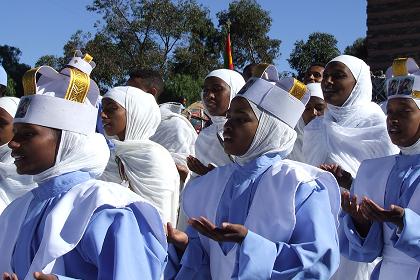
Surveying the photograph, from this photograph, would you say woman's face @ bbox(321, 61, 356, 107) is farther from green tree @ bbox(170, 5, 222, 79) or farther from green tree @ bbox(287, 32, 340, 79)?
green tree @ bbox(170, 5, 222, 79)

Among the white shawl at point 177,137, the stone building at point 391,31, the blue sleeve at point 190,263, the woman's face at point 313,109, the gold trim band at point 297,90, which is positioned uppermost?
the stone building at point 391,31

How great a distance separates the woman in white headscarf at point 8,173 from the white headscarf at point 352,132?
2.25 meters

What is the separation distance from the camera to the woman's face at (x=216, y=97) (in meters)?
6.15

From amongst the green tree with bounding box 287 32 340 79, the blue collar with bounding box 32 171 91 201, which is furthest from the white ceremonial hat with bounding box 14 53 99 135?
the green tree with bounding box 287 32 340 79

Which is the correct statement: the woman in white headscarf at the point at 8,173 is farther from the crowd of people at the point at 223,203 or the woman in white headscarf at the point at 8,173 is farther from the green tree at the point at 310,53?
the green tree at the point at 310,53

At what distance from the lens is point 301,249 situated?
10.5 feet

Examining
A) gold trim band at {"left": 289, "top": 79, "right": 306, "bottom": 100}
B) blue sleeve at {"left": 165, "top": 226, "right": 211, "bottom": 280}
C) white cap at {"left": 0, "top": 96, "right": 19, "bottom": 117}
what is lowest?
blue sleeve at {"left": 165, "top": 226, "right": 211, "bottom": 280}

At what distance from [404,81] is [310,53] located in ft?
76.6

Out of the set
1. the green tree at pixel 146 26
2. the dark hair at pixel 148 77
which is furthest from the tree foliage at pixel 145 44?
the dark hair at pixel 148 77

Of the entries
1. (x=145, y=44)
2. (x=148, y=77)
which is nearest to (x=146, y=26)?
(x=145, y=44)

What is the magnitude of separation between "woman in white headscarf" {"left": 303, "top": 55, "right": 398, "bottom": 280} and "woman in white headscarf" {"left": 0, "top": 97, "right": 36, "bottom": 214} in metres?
2.22

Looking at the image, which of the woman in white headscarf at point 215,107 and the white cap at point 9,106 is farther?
the woman in white headscarf at point 215,107

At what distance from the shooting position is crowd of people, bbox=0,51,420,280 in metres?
2.88

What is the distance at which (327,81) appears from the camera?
599 centimetres
